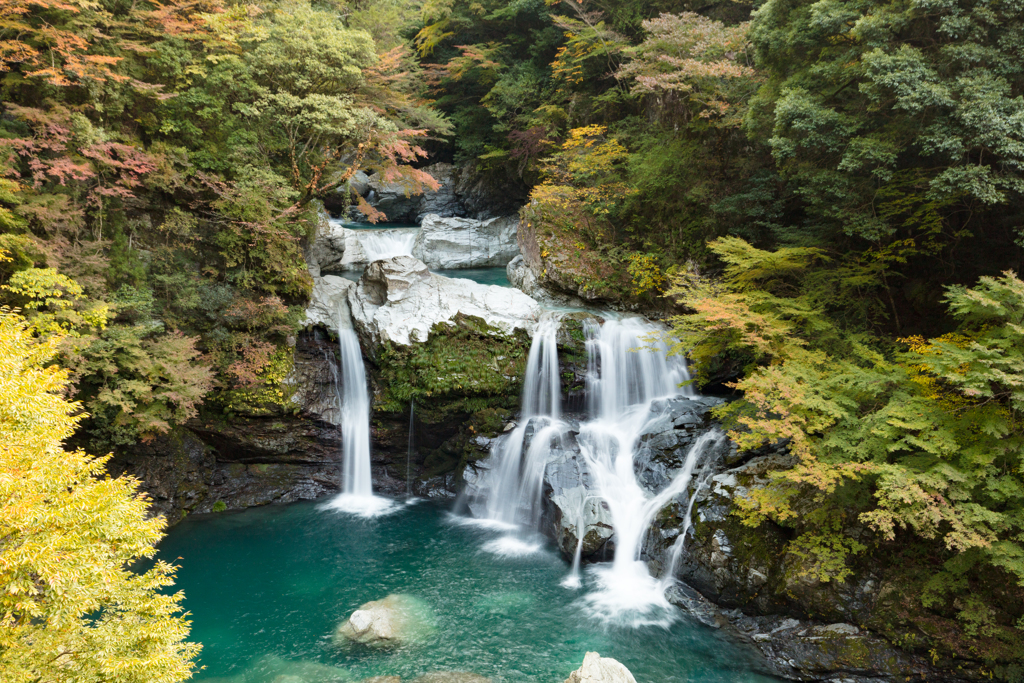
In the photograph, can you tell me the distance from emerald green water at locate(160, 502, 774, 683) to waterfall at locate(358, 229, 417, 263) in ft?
31.4

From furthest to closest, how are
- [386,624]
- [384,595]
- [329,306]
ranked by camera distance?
[329,306] < [384,595] < [386,624]

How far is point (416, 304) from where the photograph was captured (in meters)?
13.2

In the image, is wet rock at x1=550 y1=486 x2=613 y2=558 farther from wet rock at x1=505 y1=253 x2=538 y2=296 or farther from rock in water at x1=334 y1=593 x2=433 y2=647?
wet rock at x1=505 y1=253 x2=538 y2=296

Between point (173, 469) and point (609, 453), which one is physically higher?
point (609, 453)

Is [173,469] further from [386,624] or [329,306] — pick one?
[386,624]

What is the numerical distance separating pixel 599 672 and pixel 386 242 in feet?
53.5

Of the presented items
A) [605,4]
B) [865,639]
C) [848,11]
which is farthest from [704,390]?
[605,4]

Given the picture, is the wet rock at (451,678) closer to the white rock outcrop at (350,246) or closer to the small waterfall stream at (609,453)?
the small waterfall stream at (609,453)

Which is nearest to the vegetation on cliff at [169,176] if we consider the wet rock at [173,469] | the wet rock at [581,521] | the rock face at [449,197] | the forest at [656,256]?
the forest at [656,256]

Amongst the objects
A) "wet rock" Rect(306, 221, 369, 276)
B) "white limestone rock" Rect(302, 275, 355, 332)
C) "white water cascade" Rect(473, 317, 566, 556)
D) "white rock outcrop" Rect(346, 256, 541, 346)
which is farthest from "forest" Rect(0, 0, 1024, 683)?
"white water cascade" Rect(473, 317, 566, 556)

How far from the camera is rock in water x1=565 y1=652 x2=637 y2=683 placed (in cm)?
588

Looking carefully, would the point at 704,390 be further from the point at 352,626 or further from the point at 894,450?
the point at 352,626

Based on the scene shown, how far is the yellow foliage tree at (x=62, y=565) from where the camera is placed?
3850 mm

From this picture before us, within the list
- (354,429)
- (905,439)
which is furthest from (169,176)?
(905,439)
